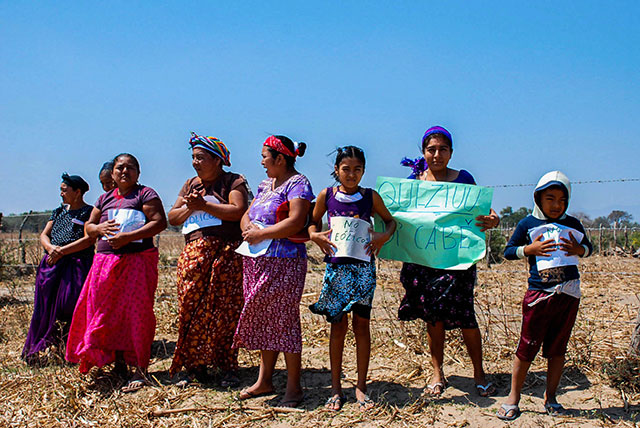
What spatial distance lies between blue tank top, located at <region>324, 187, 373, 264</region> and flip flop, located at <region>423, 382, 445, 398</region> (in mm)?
1142

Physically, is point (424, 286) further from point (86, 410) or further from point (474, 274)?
point (86, 410)

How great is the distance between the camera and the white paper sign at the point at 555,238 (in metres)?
3.45

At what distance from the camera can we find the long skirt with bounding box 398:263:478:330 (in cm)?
391

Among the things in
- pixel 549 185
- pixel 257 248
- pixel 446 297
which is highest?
pixel 549 185

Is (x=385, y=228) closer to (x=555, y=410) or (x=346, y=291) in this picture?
(x=346, y=291)

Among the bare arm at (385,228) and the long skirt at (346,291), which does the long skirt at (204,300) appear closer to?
the long skirt at (346,291)

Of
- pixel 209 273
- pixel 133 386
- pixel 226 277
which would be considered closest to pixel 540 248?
pixel 226 277

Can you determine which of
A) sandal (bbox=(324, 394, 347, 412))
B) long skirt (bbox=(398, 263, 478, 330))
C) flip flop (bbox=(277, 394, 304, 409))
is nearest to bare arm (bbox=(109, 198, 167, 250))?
flip flop (bbox=(277, 394, 304, 409))

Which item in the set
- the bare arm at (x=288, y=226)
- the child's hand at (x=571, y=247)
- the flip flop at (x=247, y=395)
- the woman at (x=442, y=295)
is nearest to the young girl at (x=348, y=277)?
the bare arm at (x=288, y=226)

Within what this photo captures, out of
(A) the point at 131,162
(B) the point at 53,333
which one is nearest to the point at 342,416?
(A) the point at 131,162

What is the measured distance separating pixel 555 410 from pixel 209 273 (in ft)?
9.10

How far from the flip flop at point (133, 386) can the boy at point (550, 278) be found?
2.90 metres

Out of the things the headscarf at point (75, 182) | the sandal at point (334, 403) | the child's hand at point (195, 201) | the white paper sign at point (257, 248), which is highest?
the headscarf at point (75, 182)

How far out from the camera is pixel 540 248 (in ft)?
11.3
